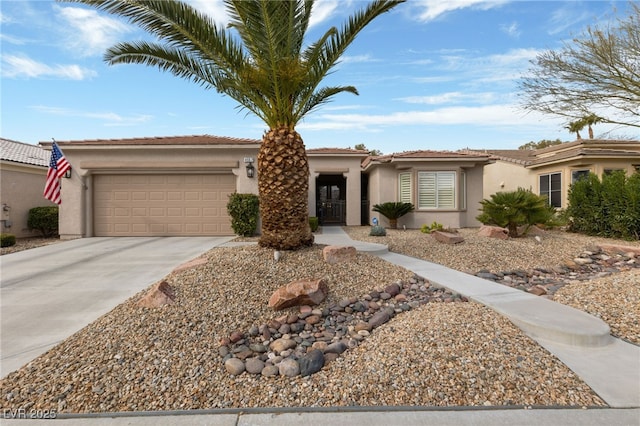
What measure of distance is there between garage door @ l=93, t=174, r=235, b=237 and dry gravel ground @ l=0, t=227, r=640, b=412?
7.38 m

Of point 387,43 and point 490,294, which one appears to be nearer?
point 490,294

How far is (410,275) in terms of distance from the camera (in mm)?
6035

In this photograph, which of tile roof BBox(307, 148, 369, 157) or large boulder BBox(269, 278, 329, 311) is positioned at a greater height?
tile roof BBox(307, 148, 369, 157)

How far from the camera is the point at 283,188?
613cm

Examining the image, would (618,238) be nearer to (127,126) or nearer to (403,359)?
(403,359)

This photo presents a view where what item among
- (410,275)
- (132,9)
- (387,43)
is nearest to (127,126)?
(132,9)

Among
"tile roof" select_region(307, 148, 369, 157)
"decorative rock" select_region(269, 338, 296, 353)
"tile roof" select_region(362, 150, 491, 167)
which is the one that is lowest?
"decorative rock" select_region(269, 338, 296, 353)

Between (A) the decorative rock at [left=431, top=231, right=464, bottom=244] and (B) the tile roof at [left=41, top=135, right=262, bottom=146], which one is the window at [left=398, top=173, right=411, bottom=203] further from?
(B) the tile roof at [left=41, top=135, right=262, bottom=146]

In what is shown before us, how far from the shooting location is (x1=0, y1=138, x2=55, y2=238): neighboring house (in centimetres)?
1178

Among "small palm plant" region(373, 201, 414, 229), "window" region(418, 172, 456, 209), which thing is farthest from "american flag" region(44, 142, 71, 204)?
"window" region(418, 172, 456, 209)

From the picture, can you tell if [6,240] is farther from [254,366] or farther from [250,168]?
[254,366]

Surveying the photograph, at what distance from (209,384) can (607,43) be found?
16.9 meters

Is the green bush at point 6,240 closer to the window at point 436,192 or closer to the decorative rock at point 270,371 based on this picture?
the decorative rock at point 270,371

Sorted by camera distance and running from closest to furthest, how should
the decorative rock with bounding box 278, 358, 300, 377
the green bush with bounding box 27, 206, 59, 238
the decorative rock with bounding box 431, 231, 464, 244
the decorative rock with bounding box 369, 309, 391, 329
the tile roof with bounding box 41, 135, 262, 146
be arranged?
the decorative rock with bounding box 278, 358, 300, 377
the decorative rock with bounding box 369, 309, 391, 329
the decorative rock with bounding box 431, 231, 464, 244
the tile roof with bounding box 41, 135, 262, 146
the green bush with bounding box 27, 206, 59, 238
